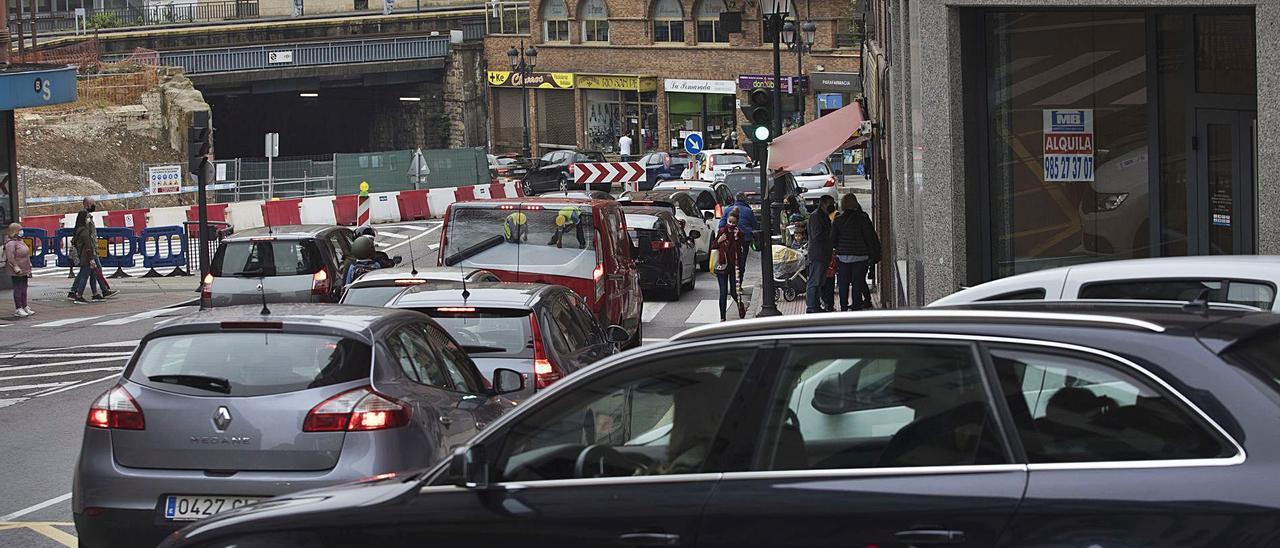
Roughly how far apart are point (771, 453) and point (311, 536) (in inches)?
62.4

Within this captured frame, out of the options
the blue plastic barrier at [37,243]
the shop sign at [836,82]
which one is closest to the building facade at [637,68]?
the shop sign at [836,82]

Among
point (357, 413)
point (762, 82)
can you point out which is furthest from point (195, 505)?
point (762, 82)

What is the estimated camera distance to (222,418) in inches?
278

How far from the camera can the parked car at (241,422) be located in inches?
275

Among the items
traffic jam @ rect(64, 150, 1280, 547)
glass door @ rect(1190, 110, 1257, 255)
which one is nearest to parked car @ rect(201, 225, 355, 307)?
glass door @ rect(1190, 110, 1257, 255)

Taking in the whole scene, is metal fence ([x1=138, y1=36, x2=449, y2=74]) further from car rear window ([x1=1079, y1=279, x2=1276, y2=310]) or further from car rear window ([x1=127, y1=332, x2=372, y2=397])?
car rear window ([x1=1079, y1=279, x2=1276, y2=310])

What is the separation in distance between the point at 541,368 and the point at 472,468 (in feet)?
16.8

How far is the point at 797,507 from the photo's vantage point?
4.34m

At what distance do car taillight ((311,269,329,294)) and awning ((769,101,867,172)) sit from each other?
18.5 ft

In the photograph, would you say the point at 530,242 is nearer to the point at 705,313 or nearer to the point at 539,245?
the point at 539,245

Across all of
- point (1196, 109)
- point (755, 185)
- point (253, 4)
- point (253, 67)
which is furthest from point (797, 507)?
point (253, 4)

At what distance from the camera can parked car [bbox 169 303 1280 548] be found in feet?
13.1

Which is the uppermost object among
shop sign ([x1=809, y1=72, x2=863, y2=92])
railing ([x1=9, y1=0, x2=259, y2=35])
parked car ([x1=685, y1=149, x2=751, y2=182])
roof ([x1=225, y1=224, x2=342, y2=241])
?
railing ([x1=9, y1=0, x2=259, y2=35])

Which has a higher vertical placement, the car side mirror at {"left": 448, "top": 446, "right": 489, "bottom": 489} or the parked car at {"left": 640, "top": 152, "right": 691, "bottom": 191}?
the parked car at {"left": 640, "top": 152, "right": 691, "bottom": 191}
